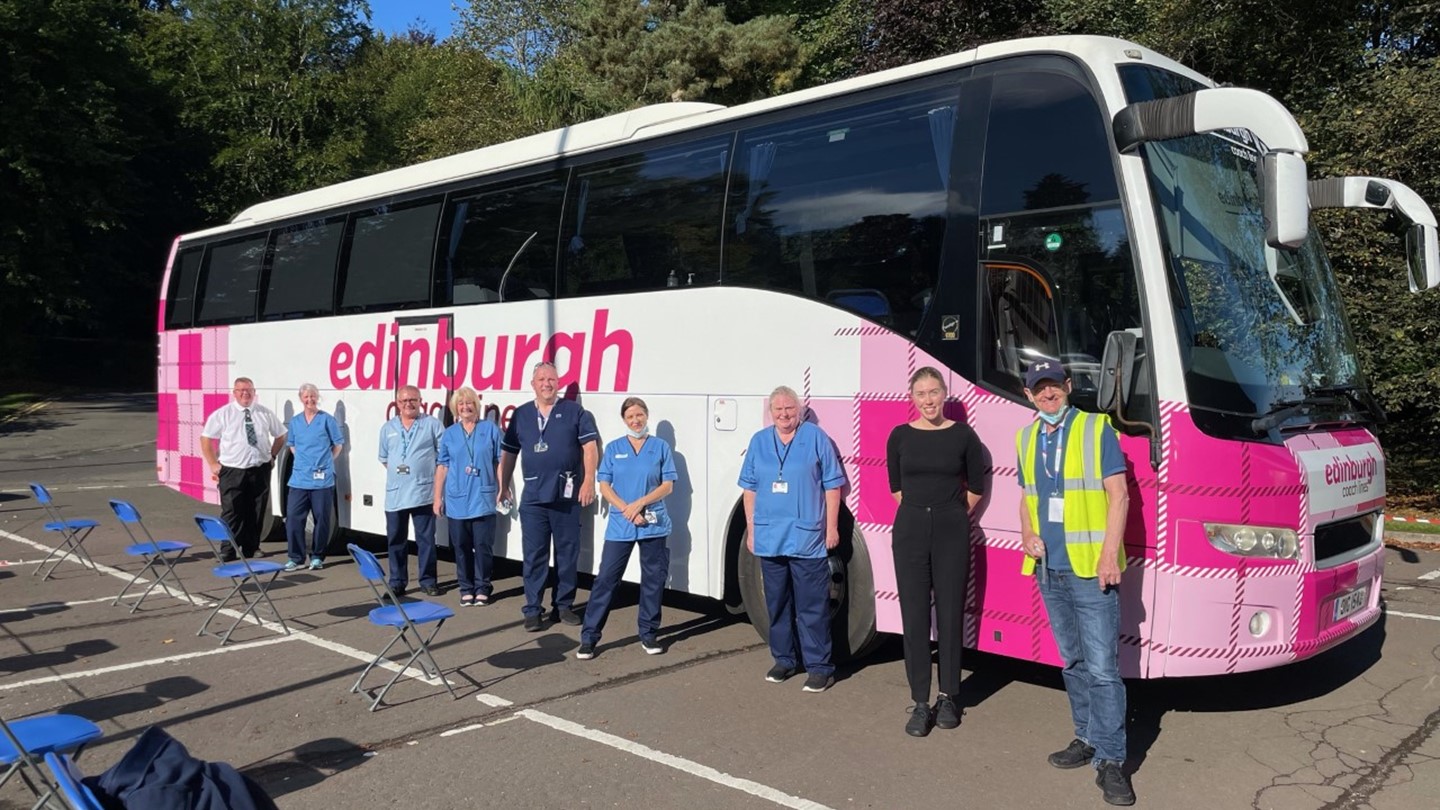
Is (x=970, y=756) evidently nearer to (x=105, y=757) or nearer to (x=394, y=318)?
(x=105, y=757)

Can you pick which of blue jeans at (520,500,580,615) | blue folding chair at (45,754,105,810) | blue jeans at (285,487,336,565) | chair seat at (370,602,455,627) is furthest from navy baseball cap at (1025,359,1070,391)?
blue jeans at (285,487,336,565)

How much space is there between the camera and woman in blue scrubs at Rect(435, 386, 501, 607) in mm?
8641

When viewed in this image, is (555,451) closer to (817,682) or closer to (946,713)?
(817,682)

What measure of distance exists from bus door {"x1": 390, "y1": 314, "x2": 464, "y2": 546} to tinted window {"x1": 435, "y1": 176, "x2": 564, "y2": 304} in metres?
0.31

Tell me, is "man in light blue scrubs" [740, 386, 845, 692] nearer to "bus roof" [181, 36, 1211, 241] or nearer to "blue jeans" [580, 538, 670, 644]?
"blue jeans" [580, 538, 670, 644]

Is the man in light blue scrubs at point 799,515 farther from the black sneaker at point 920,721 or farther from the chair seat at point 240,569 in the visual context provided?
the chair seat at point 240,569

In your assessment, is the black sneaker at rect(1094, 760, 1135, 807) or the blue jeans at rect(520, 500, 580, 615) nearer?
the black sneaker at rect(1094, 760, 1135, 807)

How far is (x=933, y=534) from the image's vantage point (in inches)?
215

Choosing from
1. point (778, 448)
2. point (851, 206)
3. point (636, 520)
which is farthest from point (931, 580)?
point (851, 206)

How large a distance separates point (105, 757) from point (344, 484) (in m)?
5.96

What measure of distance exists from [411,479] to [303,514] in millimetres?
2050

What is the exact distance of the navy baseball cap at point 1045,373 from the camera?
491 cm

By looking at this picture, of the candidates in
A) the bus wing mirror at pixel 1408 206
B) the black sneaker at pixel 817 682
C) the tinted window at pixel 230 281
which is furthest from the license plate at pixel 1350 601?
the tinted window at pixel 230 281

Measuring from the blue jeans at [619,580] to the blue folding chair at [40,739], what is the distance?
138 inches
